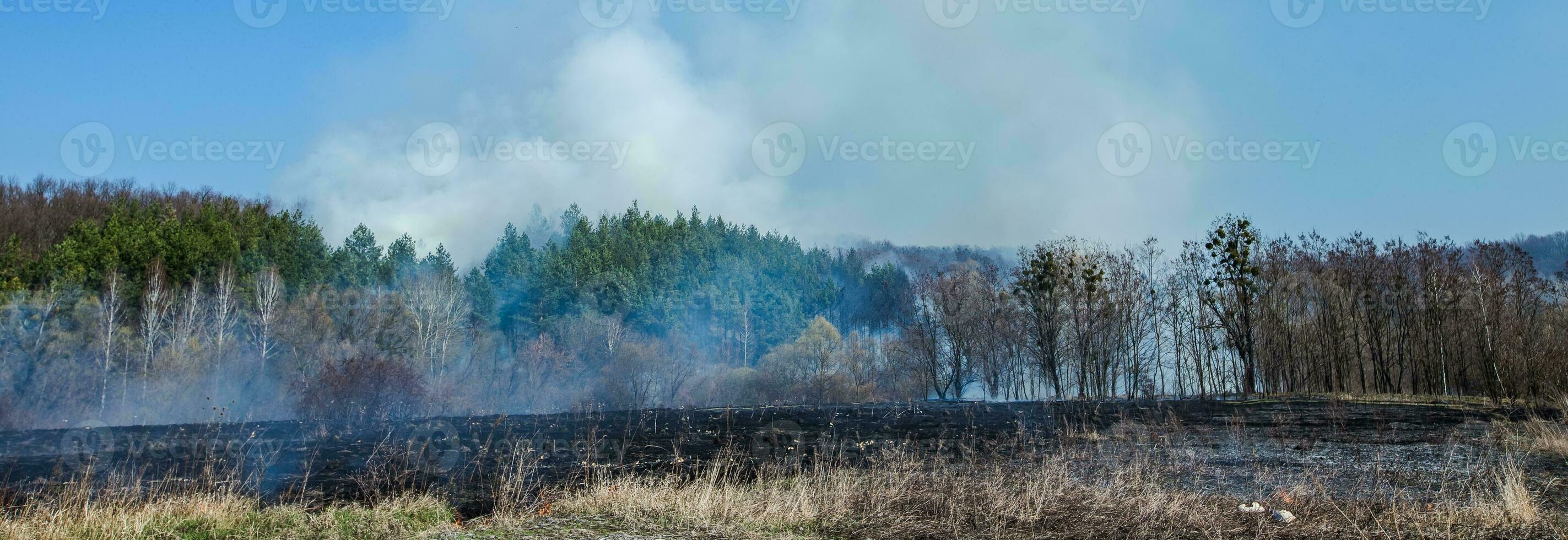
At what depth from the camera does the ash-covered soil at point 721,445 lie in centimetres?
1625

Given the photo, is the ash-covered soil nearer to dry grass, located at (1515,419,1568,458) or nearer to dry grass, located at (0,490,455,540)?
dry grass, located at (1515,419,1568,458)

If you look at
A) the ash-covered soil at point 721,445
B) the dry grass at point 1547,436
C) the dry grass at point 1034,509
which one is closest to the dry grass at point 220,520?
the ash-covered soil at point 721,445

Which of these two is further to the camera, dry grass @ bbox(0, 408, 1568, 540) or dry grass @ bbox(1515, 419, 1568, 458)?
dry grass @ bbox(1515, 419, 1568, 458)

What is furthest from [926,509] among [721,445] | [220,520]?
[721,445]

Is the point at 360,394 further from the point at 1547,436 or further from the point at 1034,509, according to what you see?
the point at 1547,436

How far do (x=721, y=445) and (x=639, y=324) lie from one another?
45721 mm

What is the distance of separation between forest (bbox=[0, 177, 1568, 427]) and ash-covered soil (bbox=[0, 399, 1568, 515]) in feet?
19.8

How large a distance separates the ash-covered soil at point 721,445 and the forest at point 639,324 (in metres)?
6.05

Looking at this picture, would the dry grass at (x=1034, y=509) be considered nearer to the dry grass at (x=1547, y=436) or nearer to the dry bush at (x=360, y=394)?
the dry grass at (x=1547, y=436)

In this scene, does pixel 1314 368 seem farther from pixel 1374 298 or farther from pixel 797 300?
pixel 797 300

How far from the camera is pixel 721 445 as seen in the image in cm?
2608

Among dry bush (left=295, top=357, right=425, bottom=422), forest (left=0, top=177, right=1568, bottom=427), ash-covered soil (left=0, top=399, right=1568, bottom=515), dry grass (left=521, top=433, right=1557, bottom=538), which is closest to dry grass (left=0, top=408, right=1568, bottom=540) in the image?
dry grass (left=521, top=433, right=1557, bottom=538)

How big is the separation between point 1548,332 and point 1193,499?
25.7 m

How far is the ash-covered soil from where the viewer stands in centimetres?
1625
